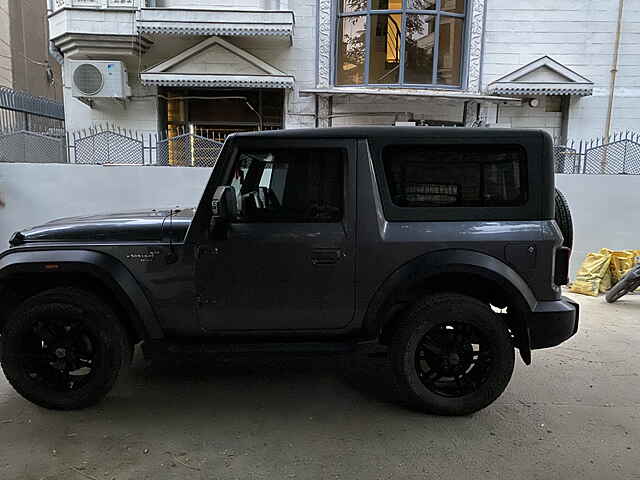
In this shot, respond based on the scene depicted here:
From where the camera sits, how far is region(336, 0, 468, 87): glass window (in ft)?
31.7

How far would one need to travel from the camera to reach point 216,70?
945 centimetres

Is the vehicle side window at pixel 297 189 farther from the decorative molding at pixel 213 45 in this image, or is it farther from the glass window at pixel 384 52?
the glass window at pixel 384 52

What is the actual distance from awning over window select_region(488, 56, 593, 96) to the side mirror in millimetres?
8245

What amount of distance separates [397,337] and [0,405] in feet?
9.84

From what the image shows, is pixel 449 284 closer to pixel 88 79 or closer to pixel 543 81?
pixel 543 81

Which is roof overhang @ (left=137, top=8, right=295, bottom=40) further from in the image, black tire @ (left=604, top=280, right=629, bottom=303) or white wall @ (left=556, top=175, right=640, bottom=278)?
black tire @ (left=604, top=280, right=629, bottom=303)

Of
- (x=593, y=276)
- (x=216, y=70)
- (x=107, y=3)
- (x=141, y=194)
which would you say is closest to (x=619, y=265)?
(x=593, y=276)

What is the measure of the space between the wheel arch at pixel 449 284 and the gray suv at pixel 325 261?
0.04 feet

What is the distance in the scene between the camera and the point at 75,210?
24.9ft

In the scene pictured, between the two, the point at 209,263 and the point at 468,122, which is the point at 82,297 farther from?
the point at 468,122

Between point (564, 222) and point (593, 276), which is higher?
point (564, 222)

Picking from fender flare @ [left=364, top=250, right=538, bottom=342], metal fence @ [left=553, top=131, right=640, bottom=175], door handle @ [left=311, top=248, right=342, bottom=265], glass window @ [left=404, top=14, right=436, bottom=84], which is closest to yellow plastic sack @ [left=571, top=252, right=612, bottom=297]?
metal fence @ [left=553, top=131, right=640, bottom=175]

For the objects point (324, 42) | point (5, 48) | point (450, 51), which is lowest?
point (450, 51)

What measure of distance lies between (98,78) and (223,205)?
7.95 m
